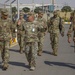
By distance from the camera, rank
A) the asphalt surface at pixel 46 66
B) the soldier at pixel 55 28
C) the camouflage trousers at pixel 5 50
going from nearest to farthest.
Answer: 1. the asphalt surface at pixel 46 66
2. the camouflage trousers at pixel 5 50
3. the soldier at pixel 55 28

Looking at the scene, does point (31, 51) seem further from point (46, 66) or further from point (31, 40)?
point (46, 66)

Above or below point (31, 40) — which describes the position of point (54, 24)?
above

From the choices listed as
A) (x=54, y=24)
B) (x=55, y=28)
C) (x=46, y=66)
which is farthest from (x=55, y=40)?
(x=46, y=66)

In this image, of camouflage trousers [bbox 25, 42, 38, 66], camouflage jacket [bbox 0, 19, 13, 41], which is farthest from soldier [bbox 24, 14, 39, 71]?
camouflage jacket [bbox 0, 19, 13, 41]

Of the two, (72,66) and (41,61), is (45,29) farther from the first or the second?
(72,66)

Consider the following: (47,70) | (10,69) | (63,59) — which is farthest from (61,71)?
(63,59)

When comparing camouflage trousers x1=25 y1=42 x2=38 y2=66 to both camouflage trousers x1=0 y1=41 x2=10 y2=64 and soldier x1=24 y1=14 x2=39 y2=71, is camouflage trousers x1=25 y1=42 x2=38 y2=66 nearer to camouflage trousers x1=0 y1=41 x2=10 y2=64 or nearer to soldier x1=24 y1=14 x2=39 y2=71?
soldier x1=24 y1=14 x2=39 y2=71

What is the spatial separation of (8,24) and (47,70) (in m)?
1.90

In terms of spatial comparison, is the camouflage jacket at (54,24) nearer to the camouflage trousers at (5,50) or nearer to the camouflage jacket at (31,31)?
the camouflage jacket at (31,31)

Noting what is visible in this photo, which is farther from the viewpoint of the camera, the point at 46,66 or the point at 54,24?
the point at 54,24

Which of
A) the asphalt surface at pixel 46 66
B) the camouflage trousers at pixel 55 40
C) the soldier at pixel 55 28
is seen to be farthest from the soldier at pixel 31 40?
the camouflage trousers at pixel 55 40

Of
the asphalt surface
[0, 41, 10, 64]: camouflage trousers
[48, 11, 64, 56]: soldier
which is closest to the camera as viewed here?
the asphalt surface

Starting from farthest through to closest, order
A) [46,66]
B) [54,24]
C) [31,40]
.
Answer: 1. [54,24]
2. [46,66]
3. [31,40]

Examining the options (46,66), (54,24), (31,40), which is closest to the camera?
(31,40)
